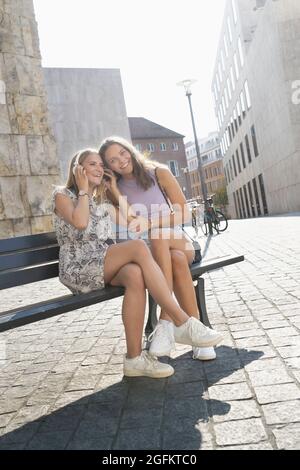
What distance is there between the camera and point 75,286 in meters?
3.49

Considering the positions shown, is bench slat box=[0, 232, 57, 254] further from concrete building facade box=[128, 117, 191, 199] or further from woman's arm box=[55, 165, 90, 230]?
concrete building facade box=[128, 117, 191, 199]

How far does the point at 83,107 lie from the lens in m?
24.3

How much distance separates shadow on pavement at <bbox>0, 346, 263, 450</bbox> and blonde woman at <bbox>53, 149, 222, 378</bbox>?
0.59ft

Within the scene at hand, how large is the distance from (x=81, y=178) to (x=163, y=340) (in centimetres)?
134

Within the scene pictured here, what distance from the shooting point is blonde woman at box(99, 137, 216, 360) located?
3.59 m

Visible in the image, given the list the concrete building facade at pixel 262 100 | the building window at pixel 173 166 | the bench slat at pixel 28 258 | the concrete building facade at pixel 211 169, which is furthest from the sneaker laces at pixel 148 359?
the concrete building facade at pixel 211 169

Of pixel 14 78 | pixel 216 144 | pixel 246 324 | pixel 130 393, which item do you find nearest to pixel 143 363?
pixel 130 393

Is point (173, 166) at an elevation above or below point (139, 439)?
above

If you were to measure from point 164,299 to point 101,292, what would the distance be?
449 mm

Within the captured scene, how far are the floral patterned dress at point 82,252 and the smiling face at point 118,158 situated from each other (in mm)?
527

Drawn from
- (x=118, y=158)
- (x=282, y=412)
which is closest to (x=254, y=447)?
(x=282, y=412)

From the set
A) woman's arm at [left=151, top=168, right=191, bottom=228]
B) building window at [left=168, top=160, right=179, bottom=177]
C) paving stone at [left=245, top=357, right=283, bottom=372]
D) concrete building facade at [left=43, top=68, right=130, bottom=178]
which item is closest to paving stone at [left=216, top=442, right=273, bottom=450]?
paving stone at [left=245, top=357, right=283, bottom=372]

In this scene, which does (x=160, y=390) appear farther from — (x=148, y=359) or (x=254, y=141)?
(x=254, y=141)

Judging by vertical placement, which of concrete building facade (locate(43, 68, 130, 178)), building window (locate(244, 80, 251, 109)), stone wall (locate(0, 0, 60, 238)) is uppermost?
building window (locate(244, 80, 251, 109))
